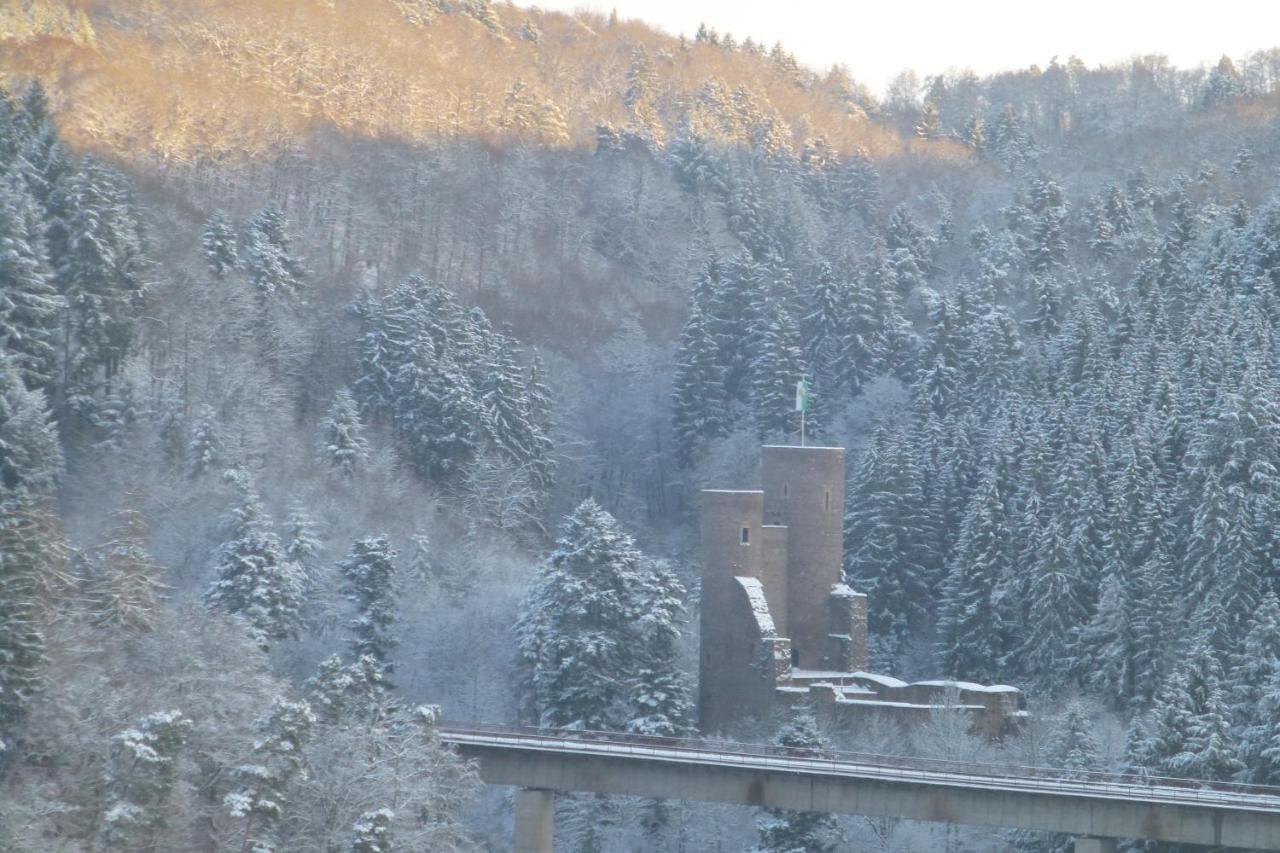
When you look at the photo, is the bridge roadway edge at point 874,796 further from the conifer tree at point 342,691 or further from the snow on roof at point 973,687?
the snow on roof at point 973,687

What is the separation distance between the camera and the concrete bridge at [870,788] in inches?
1834

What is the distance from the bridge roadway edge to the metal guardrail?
306 mm

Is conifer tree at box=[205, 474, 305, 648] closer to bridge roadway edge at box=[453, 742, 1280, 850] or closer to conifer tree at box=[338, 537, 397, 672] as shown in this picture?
conifer tree at box=[338, 537, 397, 672]

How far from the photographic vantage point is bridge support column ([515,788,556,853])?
5169cm

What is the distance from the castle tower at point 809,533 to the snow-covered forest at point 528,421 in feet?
15.2

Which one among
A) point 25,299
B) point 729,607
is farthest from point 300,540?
point 729,607

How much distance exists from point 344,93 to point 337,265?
2131cm

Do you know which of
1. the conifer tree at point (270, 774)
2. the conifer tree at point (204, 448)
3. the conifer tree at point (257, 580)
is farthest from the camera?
the conifer tree at point (204, 448)

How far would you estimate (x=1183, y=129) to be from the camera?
423 ft

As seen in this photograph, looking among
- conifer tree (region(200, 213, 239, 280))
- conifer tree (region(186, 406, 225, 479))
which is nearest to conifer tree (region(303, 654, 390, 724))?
conifer tree (region(186, 406, 225, 479))

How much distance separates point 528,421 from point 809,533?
20873 mm

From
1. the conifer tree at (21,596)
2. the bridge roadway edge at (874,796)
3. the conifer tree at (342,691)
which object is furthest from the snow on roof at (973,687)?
the conifer tree at (21,596)

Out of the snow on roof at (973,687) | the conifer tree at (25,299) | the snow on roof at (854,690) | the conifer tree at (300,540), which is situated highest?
the conifer tree at (25,299)

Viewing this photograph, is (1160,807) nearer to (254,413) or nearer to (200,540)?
(200,540)
